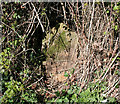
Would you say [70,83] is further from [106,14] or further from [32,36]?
[106,14]

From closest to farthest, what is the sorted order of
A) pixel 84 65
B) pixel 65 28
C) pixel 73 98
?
pixel 73 98
pixel 84 65
pixel 65 28

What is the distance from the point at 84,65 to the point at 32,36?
1.27 m

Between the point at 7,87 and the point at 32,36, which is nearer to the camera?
the point at 7,87

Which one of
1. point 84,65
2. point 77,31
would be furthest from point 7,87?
point 77,31

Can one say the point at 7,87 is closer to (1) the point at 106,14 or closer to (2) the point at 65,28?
(2) the point at 65,28

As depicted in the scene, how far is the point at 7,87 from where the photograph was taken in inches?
110

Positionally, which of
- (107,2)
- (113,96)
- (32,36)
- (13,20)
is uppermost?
(107,2)

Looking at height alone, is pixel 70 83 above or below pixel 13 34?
below

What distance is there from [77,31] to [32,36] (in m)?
0.99

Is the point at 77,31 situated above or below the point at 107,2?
below

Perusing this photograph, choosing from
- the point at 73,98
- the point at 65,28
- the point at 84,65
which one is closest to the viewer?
the point at 73,98

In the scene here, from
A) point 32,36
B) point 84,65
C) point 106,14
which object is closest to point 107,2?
point 106,14

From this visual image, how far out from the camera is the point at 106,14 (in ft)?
9.52

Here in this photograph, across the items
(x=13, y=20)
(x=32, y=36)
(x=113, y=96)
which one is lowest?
(x=113, y=96)
